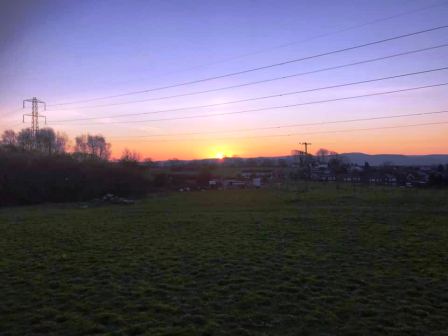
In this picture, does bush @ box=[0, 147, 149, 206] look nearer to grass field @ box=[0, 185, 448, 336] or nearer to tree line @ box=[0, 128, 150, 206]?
tree line @ box=[0, 128, 150, 206]

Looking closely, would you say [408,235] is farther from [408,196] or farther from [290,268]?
[408,196]

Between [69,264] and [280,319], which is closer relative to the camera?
[280,319]

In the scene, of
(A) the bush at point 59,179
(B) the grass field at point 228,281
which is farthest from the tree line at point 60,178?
(B) the grass field at point 228,281

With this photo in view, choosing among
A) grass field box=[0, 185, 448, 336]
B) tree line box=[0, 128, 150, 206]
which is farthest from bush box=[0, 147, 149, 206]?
grass field box=[0, 185, 448, 336]

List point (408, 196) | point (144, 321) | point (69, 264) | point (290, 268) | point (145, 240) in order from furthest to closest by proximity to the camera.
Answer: point (408, 196), point (145, 240), point (69, 264), point (290, 268), point (144, 321)

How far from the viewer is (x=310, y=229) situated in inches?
540

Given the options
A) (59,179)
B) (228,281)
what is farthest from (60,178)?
(228,281)

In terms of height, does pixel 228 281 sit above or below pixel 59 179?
below

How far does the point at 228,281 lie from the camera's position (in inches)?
278

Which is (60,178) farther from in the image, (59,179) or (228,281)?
(228,281)

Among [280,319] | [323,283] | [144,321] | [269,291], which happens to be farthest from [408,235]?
[144,321]

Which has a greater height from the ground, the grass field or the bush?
the bush

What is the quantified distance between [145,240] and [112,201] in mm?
19214

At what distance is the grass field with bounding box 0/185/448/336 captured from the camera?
5023 mm
